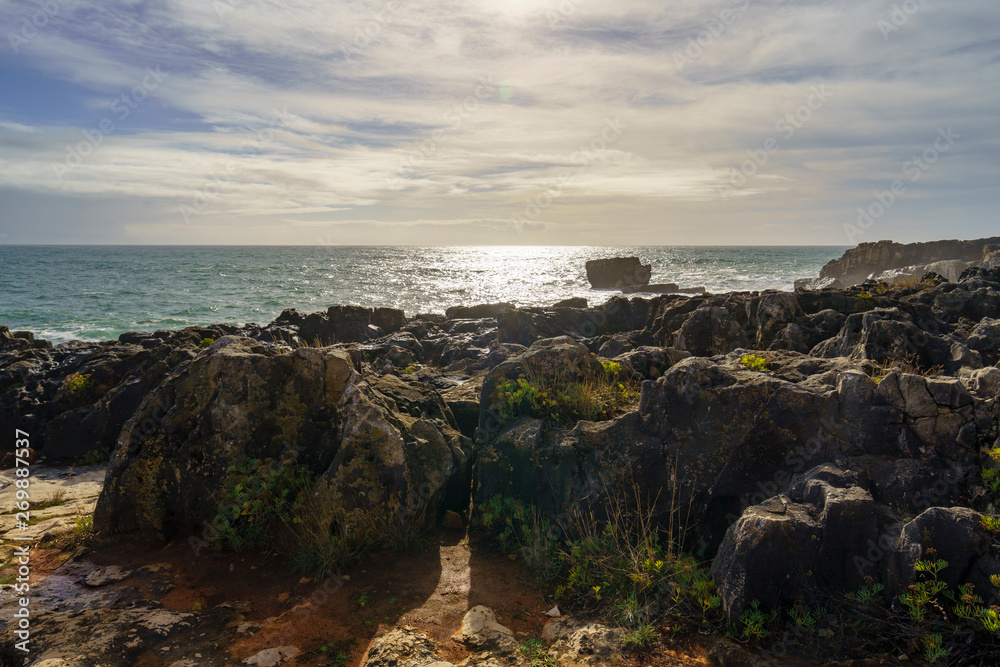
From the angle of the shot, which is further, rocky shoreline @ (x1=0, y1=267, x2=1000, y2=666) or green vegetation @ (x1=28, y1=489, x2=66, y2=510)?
green vegetation @ (x1=28, y1=489, x2=66, y2=510)

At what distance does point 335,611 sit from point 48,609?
2649 mm

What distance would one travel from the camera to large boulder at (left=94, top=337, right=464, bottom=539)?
6.40 metres

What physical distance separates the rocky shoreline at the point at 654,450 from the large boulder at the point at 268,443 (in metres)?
0.02

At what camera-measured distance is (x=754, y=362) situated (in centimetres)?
725

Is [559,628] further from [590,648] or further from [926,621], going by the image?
[926,621]

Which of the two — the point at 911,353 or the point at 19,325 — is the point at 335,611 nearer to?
the point at 911,353

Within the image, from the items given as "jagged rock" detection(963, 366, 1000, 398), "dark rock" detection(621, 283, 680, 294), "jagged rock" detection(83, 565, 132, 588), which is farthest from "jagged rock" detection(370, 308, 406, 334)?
"dark rock" detection(621, 283, 680, 294)

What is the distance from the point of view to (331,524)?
20.0ft

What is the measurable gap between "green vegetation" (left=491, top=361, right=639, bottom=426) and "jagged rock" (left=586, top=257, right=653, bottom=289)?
6025 cm

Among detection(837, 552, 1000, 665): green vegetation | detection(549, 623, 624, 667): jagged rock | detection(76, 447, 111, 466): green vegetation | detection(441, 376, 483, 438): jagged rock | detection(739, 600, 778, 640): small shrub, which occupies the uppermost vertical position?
detection(441, 376, 483, 438): jagged rock

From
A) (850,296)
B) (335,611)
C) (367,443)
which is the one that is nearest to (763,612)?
(335,611)

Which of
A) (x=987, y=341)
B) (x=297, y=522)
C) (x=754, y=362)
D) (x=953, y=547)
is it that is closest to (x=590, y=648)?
(x=953, y=547)

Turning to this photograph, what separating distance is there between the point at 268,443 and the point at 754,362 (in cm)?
647

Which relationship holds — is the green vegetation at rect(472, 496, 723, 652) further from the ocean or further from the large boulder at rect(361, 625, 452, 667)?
the ocean
